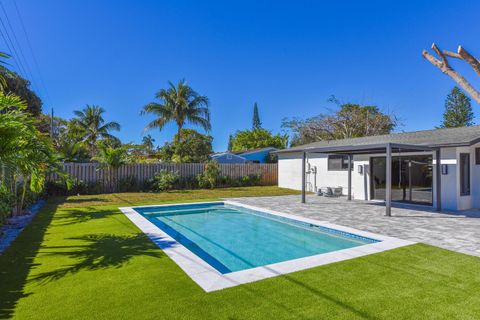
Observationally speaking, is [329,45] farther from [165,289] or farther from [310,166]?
[165,289]

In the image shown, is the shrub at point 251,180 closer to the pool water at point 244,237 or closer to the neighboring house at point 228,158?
the pool water at point 244,237

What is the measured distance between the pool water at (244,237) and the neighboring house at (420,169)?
3.59 meters

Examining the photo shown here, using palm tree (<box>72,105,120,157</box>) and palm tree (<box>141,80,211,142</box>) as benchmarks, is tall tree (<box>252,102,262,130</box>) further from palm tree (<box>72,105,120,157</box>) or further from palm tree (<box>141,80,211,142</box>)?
palm tree (<box>141,80,211,142</box>)

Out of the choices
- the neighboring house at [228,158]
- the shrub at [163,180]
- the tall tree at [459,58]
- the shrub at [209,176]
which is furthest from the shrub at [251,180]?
the tall tree at [459,58]

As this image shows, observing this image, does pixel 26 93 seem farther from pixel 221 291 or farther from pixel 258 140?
pixel 258 140

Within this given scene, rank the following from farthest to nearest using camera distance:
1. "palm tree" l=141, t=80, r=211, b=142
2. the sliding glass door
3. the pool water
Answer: "palm tree" l=141, t=80, r=211, b=142, the sliding glass door, the pool water

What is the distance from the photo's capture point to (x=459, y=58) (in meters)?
2.95

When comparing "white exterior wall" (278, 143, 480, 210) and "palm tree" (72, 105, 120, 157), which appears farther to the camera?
"palm tree" (72, 105, 120, 157)

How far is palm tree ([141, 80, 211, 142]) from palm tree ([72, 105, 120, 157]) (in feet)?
27.1

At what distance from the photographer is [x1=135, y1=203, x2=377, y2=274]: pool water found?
631 centimetres

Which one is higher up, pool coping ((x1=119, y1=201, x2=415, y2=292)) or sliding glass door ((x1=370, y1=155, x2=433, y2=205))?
sliding glass door ((x1=370, y1=155, x2=433, y2=205))

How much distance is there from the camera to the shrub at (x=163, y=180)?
57.7 feet

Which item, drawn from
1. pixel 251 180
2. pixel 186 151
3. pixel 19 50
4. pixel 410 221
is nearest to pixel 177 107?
pixel 186 151

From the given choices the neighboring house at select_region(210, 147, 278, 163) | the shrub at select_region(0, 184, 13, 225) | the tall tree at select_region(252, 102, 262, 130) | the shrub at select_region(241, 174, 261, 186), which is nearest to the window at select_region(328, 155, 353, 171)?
the shrub at select_region(241, 174, 261, 186)
